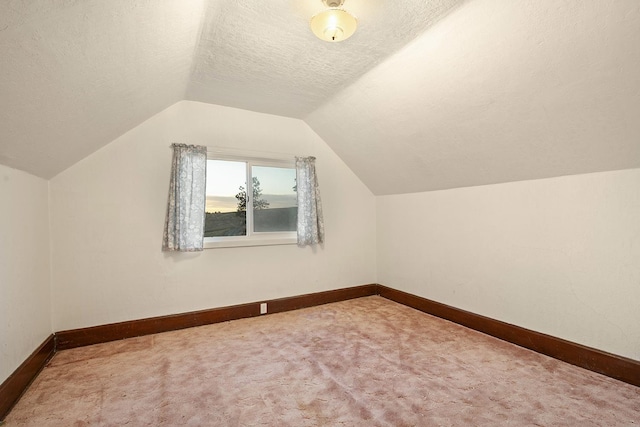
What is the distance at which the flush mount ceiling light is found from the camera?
1.64 m

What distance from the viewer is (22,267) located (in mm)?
1971

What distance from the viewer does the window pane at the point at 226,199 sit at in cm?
330

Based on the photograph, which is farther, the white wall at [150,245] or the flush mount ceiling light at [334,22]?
the white wall at [150,245]

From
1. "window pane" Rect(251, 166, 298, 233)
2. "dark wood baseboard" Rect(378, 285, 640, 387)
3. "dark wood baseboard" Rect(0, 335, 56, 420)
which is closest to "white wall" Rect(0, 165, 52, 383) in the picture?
"dark wood baseboard" Rect(0, 335, 56, 420)

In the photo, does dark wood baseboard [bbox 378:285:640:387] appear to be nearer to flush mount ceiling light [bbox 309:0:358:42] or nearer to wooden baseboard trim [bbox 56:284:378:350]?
wooden baseboard trim [bbox 56:284:378:350]

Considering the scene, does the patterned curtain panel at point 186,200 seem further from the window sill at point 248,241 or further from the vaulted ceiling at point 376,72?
the vaulted ceiling at point 376,72

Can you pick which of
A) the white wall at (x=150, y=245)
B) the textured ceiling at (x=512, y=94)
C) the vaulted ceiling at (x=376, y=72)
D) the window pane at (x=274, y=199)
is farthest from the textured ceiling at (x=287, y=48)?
the window pane at (x=274, y=199)

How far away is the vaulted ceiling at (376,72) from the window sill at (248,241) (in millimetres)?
1361

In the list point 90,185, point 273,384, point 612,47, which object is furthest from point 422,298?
point 90,185

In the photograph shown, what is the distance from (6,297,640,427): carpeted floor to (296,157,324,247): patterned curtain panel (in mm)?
1180

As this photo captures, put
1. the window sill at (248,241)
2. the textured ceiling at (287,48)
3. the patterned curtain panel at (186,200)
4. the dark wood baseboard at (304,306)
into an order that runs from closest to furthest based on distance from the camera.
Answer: the textured ceiling at (287,48) < the dark wood baseboard at (304,306) < the patterned curtain panel at (186,200) < the window sill at (248,241)

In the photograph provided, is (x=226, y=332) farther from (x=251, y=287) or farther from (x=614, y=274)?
(x=614, y=274)

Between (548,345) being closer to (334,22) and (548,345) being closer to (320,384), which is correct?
(320,384)

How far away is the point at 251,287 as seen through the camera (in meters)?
3.34
